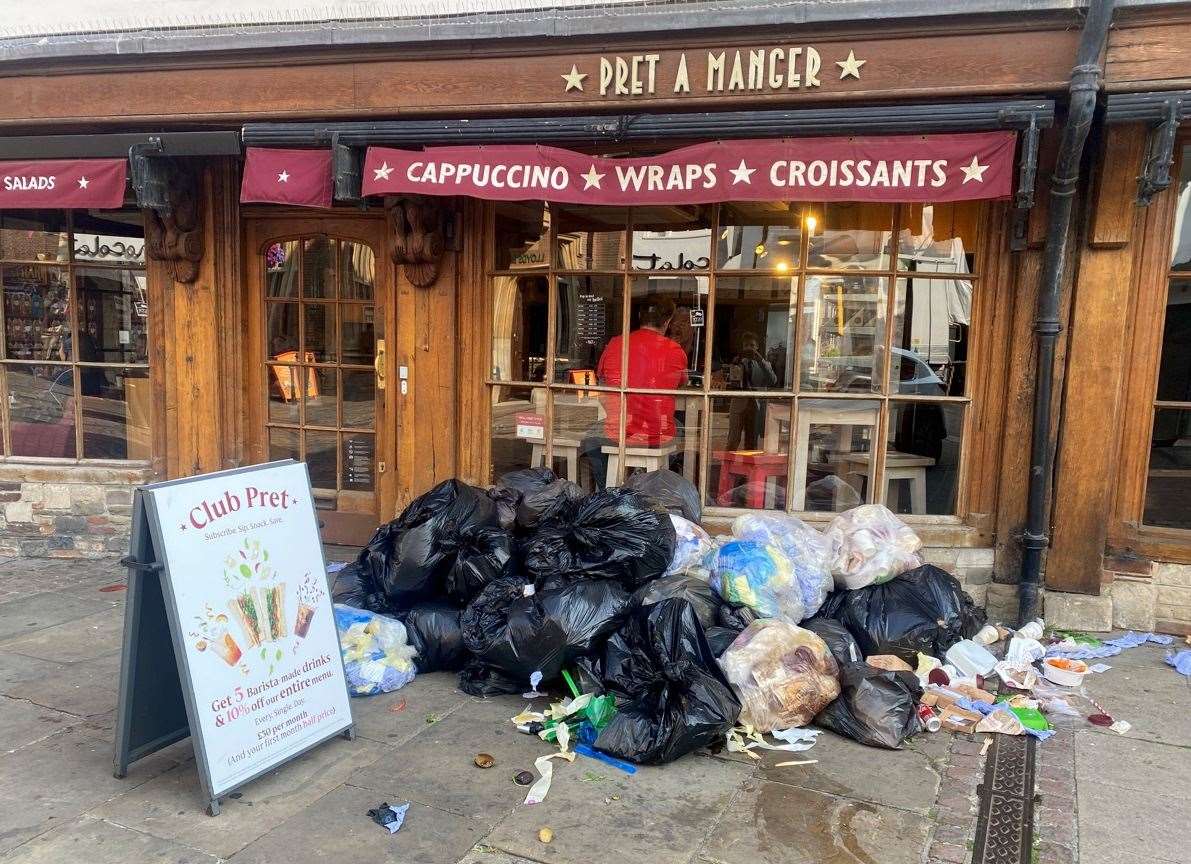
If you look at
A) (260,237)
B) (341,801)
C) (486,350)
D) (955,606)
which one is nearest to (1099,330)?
(955,606)

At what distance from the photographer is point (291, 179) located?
5.12 m

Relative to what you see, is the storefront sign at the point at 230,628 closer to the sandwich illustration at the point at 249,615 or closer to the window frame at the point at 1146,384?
the sandwich illustration at the point at 249,615

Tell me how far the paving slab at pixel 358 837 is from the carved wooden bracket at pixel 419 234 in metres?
3.46

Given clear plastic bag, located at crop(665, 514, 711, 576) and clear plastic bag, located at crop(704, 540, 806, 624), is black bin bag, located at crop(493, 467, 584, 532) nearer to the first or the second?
clear plastic bag, located at crop(665, 514, 711, 576)

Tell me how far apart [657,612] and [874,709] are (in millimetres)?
1001

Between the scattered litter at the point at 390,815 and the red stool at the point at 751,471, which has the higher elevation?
the red stool at the point at 751,471

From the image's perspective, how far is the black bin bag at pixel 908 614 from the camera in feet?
13.6

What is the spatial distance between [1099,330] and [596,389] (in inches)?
114

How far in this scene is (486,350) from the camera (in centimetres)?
576

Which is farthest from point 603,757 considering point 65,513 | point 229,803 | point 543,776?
point 65,513

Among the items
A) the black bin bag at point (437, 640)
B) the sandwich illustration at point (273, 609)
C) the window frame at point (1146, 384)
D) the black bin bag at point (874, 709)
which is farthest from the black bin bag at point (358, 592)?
the window frame at point (1146, 384)

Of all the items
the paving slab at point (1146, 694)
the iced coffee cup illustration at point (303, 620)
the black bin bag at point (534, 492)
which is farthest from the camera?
the black bin bag at point (534, 492)

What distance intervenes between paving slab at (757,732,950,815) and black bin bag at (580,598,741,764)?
0.30 metres

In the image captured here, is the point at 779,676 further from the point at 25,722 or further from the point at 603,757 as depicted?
the point at 25,722
